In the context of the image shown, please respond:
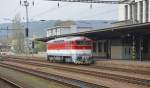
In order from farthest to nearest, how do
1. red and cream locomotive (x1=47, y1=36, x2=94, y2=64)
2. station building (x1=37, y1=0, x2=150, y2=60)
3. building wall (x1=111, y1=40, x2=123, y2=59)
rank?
building wall (x1=111, y1=40, x2=123, y2=59), red and cream locomotive (x1=47, y1=36, x2=94, y2=64), station building (x1=37, y1=0, x2=150, y2=60)

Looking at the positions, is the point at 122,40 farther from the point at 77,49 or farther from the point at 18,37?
the point at 18,37

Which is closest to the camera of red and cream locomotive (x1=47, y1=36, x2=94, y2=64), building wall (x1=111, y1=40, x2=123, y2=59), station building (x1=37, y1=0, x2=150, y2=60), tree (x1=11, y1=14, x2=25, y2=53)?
station building (x1=37, y1=0, x2=150, y2=60)

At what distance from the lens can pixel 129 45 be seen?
177ft

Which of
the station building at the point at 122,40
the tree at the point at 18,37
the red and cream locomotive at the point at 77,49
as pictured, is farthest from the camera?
the tree at the point at 18,37

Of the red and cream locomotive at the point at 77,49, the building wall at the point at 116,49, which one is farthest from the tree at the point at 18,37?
the red and cream locomotive at the point at 77,49

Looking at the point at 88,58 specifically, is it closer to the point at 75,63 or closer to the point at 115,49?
the point at 75,63

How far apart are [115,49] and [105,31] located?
9.58 m

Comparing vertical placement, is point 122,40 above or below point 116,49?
above

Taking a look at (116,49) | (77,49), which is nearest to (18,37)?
(116,49)

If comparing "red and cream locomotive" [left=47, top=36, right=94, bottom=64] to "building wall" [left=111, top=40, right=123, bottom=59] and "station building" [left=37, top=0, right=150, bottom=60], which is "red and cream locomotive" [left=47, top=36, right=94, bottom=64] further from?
"building wall" [left=111, top=40, right=123, bottom=59]

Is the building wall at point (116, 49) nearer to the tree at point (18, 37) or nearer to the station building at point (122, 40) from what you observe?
the station building at point (122, 40)

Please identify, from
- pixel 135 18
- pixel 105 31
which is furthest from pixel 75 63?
pixel 135 18

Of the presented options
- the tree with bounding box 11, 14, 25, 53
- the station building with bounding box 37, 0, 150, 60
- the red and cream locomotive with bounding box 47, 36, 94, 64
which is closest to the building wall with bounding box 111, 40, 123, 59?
the station building with bounding box 37, 0, 150, 60

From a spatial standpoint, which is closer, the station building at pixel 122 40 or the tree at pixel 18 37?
the station building at pixel 122 40
